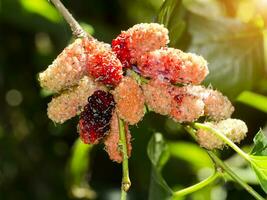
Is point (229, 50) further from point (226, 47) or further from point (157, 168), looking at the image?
point (157, 168)

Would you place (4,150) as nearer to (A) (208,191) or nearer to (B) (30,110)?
(B) (30,110)

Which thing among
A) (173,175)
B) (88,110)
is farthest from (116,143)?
(173,175)

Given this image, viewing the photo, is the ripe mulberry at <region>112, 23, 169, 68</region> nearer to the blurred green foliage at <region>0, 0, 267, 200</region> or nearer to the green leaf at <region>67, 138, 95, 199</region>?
the blurred green foliage at <region>0, 0, 267, 200</region>

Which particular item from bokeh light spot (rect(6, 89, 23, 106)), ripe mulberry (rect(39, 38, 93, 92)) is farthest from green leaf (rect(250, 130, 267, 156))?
bokeh light spot (rect(6, 89, 23, 106))

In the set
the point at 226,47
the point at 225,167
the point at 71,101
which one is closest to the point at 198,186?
the point at 225,167

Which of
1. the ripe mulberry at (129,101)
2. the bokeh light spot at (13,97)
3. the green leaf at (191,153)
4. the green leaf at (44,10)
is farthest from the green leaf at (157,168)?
the bokeh light spot at (13,97)

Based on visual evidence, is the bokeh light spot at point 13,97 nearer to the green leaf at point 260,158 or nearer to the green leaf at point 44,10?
the green leaf at point 44,10
